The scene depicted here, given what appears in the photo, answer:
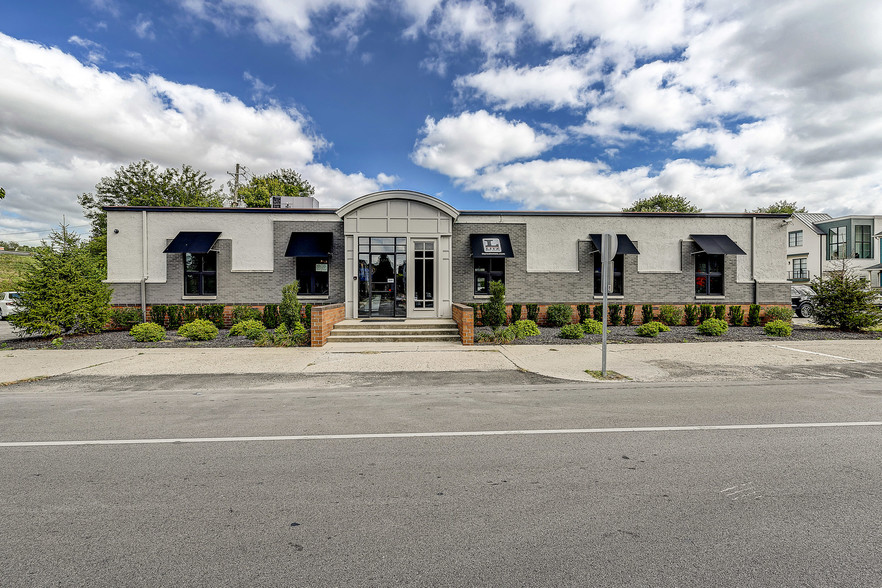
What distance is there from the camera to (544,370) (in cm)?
891

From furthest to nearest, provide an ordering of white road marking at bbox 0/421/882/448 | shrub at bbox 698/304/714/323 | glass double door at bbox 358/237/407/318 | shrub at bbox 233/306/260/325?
shrub at bbox 698/304/714/323, shrub at bbox 233/306/260/325, glass double door at bbox 358/237/407/318, white road marking at bbox 0/421/882/448

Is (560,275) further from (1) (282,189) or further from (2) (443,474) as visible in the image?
(1) (282,189)

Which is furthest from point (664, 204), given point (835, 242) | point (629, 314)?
point (629, 314)

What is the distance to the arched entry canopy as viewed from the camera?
48.5ft

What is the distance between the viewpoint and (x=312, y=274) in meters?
16.4

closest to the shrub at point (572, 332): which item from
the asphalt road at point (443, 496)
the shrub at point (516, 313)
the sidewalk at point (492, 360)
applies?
the sidewalk at point (492, 360)

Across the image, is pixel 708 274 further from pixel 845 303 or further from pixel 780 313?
pixel 845 303

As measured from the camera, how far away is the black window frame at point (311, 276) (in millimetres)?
16312

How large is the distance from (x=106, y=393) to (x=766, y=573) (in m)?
8.97

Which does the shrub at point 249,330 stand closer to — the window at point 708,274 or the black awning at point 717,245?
the black awning at point 717,245

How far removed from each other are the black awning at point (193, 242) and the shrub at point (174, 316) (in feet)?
6.95

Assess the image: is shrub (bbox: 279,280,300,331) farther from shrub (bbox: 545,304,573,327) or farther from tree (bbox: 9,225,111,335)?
shrub (bbox: 545,304,573,327)

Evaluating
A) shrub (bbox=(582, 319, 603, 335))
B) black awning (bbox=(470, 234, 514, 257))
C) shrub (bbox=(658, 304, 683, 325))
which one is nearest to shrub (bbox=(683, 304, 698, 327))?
shrub (bbox=(658, 304, 683, 325))

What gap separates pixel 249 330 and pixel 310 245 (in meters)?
4.26
